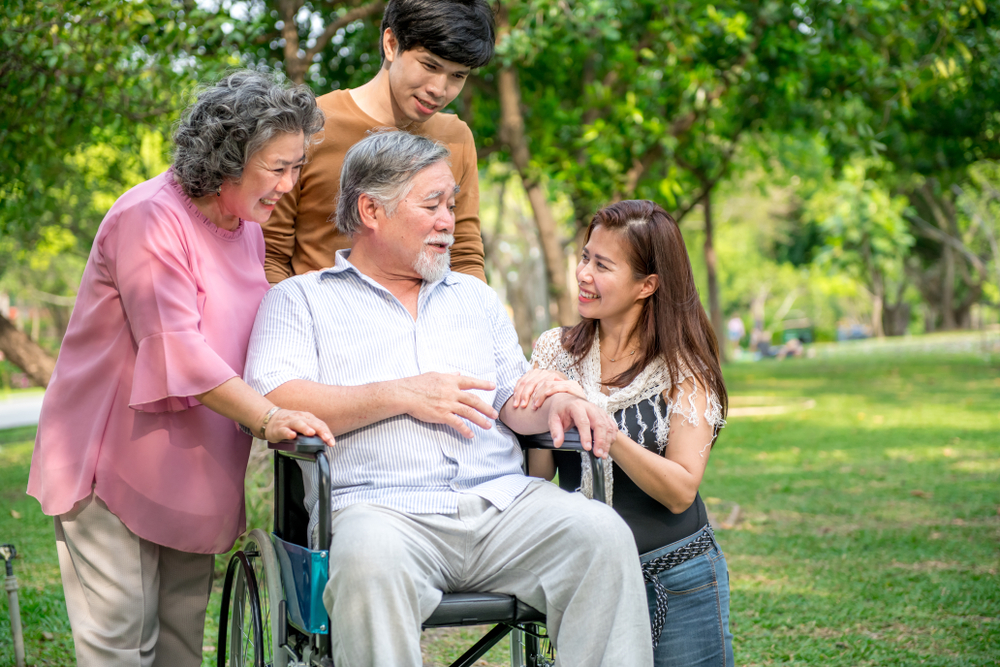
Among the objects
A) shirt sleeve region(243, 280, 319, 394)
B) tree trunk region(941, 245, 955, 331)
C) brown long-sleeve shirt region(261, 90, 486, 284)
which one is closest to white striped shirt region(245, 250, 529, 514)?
shirt sleeve region(243, 280, 319, 394)

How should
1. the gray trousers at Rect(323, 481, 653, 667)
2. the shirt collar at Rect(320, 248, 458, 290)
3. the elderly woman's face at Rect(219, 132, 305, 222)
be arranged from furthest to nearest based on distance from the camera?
the shirt collar at Rect(320, 248, 458, 290)
the elderly woman's face at Rect(219, 132, 305, 222)
the gray trousers at Rect(323, 481, 653, 667)

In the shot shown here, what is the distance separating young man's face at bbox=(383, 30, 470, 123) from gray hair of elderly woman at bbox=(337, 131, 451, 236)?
11.5 inches

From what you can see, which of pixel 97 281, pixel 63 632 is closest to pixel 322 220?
pixel 97 281

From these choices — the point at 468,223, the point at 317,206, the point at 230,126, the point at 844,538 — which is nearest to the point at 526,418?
the point at 468,223

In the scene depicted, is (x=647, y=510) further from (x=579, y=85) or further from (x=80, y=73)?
(x=579, y=85)

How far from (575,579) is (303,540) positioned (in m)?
0.69

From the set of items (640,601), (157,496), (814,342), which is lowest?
(814,342)

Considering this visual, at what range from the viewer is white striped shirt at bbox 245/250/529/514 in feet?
7.50

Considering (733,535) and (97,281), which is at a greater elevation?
(97,281)

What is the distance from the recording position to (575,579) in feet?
6.95

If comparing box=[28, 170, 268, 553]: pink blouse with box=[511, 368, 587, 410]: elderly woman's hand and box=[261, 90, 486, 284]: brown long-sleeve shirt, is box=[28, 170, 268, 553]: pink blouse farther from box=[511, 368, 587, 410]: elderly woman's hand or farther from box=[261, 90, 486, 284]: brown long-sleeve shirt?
box=[511, 368, 587, 410]: elderly woman's hand

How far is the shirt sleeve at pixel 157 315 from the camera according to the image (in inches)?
83.9

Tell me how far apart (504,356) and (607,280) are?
0.36m

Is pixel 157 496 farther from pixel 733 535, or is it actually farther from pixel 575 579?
pixel 733 535
